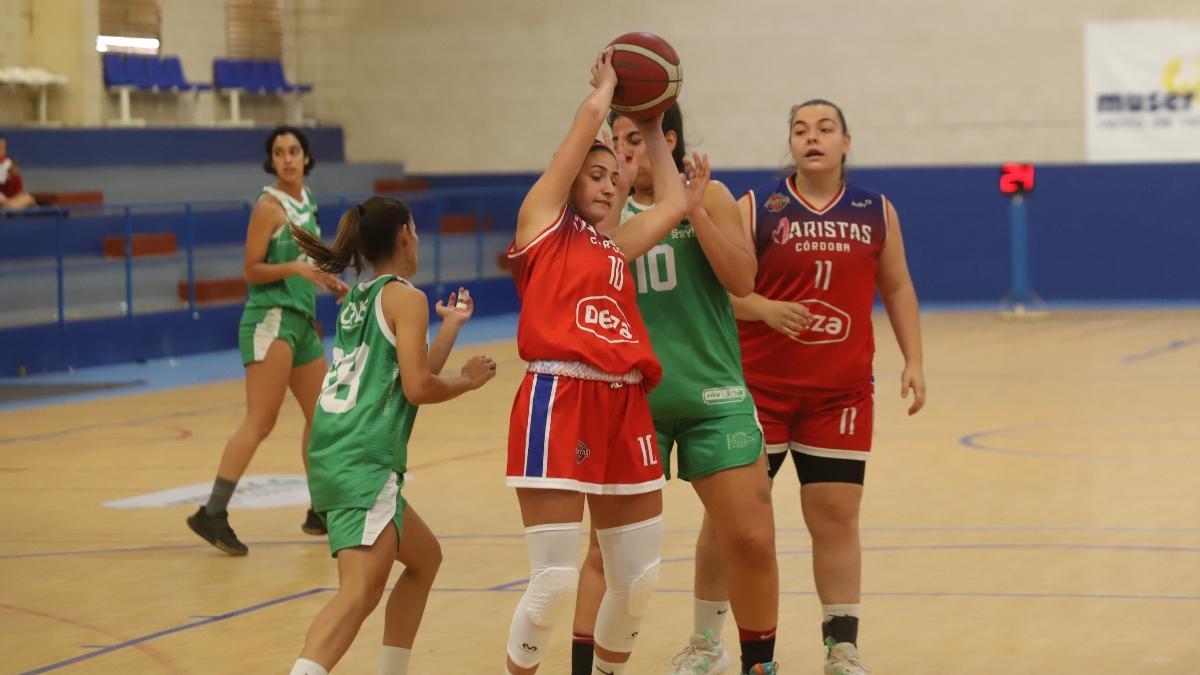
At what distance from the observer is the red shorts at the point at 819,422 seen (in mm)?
5367

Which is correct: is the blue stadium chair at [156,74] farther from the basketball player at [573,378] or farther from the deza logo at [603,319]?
the deza logo at [603,319]

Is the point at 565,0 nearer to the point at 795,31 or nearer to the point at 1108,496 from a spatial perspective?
the point at 795,31

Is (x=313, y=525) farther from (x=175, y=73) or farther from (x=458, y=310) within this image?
(x=175, y=73)

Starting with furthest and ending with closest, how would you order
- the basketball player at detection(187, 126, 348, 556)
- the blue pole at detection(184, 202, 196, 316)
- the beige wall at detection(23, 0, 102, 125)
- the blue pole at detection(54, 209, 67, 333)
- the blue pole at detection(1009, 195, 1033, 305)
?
the beige wall at detection(23, 0, 102, 125) → the blue pole at detection(1009, 195, 1033, 305) → the blue pole at detection(184, 202, 196, 316) → the blue pole at detection(54, 209, 67, 333) → the basketball player at detection(187, 126, 348, 556)

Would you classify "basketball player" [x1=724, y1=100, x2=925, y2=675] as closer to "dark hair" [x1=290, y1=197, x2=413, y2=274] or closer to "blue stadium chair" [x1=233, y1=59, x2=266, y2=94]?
"dark hair" [x1=290, y1=197, x2=413, y2=274]

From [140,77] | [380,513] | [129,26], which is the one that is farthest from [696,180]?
[129,26]

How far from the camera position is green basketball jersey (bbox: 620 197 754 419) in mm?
4984

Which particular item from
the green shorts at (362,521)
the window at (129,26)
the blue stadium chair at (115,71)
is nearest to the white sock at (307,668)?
the green shorts at (362,521)

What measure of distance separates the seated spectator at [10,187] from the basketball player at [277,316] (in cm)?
895

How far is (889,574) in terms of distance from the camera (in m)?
6.96

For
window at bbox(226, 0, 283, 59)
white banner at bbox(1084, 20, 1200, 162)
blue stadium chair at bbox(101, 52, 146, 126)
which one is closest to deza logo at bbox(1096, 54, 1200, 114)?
white banner at bbox(1084, 20, 1200, 162)

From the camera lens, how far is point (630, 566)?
468 centimetres

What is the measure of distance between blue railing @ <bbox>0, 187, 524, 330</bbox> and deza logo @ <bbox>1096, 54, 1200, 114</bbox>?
23.2 feet

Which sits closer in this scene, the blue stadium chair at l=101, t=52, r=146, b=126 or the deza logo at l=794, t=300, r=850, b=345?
the deza logo at l=794, t=300, r=850, b=345
